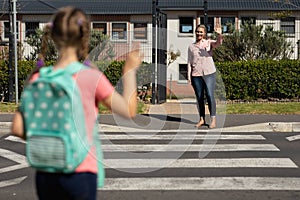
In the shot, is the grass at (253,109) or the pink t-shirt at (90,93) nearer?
the pink t-shirt at (90,93)

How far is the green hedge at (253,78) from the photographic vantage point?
16.8 m

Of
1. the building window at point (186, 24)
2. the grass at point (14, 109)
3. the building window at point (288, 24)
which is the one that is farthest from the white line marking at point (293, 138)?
the building window at point (288, 24)

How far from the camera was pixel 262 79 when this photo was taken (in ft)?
55.7

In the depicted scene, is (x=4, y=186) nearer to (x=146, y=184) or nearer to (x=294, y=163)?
(x=146, y=184)

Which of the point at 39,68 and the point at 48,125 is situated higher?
the point at 39,68

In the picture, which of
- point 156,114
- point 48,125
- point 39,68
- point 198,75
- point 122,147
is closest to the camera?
point 48,125

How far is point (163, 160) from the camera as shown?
8023mm

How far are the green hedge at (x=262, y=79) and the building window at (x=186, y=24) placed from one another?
1476 centimetres

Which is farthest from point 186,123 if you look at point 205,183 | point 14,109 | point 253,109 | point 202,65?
point 205,183

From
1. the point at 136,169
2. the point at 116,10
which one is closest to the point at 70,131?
the point at 136,169

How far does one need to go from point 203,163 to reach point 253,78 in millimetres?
9631

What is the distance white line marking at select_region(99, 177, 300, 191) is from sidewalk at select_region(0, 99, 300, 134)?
3.66 metres

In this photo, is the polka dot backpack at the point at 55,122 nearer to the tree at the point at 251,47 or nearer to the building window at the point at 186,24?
the tree at the point at 251,47

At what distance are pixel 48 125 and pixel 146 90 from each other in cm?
1436
